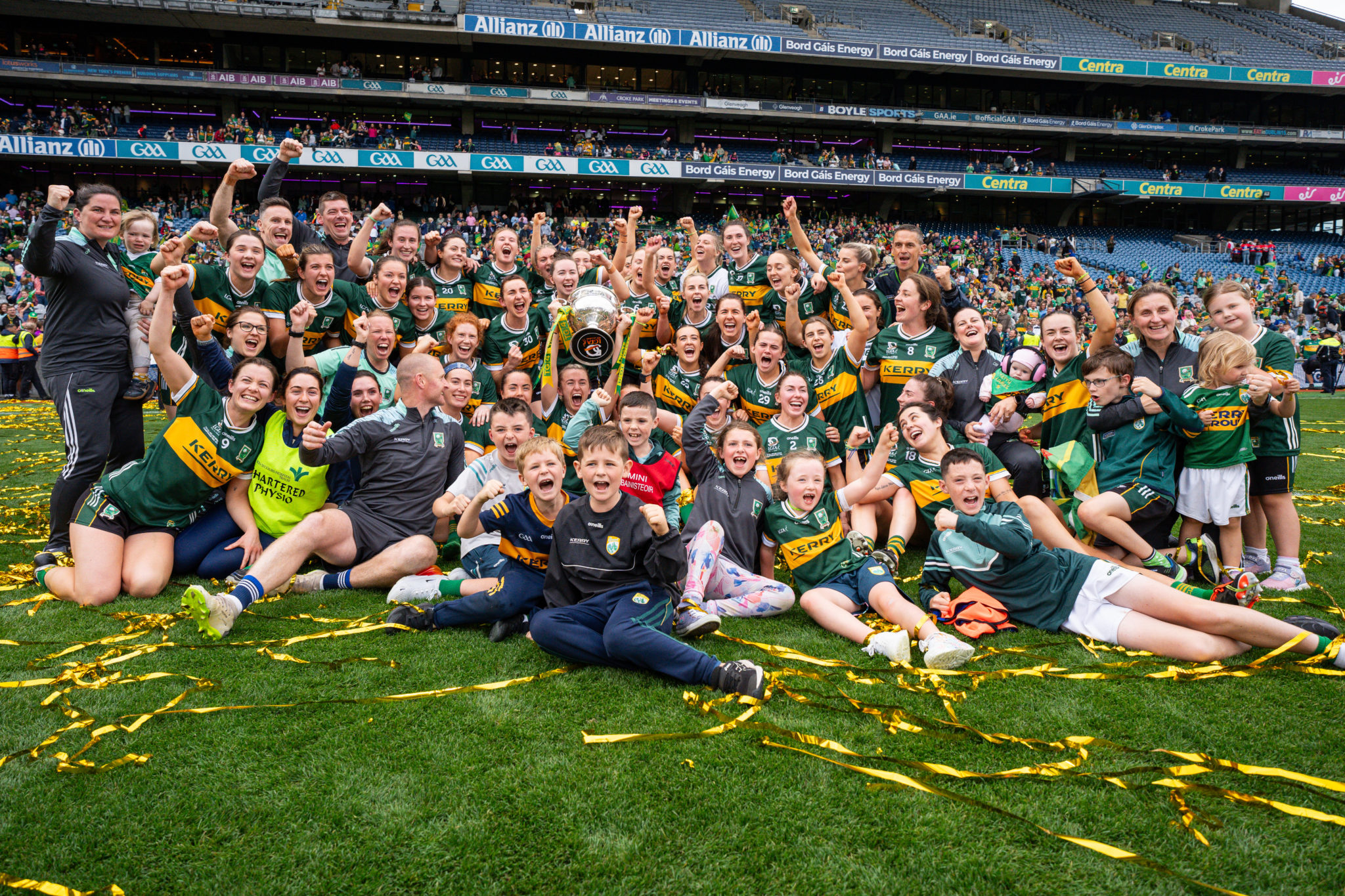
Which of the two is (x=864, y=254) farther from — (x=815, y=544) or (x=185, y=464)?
(x=185, y=464)

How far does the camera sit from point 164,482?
490 cm

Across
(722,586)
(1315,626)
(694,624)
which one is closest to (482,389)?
(722,586)

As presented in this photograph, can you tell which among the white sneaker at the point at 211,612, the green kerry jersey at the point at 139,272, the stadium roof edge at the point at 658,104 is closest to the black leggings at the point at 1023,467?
the white sneaker at the point at 211,612

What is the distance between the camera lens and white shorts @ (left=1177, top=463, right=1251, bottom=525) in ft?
16.6

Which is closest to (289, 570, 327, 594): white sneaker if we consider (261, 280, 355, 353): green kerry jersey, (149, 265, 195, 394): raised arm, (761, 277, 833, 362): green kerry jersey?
(149, 265, 195, 394): raised arm

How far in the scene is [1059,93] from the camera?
43844 millimetres

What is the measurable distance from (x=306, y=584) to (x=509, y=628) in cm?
172

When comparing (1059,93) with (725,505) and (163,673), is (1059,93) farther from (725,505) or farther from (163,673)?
(163,673)

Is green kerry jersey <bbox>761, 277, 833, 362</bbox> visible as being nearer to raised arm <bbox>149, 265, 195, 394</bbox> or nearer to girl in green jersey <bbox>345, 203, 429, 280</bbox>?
girl in green jersey <bbox>345, 203, 429, 280</bbox>

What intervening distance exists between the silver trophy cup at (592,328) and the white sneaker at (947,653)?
3009 mm

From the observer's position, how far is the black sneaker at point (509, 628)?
416cm

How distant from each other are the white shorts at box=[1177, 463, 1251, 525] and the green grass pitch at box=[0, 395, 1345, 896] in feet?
5.92

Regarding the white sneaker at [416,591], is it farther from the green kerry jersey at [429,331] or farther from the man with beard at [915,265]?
the man with beard at [915,265]

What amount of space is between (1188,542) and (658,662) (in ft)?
12.5
